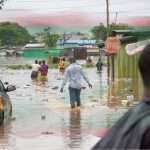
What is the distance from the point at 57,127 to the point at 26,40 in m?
157

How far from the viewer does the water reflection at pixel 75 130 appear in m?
12.2

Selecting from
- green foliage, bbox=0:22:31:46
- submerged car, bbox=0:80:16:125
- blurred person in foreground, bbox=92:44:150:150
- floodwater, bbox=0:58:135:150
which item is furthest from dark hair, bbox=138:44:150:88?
green foliage, bbox=0:22:31:46

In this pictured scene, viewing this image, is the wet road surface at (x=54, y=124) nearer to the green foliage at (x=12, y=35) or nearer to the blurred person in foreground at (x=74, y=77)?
the blurred person in foreground at (x=74, y=77)

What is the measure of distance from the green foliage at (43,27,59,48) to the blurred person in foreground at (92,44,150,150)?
464 feet

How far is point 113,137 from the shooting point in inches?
126

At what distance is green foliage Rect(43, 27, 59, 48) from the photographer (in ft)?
479

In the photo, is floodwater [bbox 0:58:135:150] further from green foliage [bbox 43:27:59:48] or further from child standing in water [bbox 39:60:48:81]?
green foliage [bbox 43:27:59:48]

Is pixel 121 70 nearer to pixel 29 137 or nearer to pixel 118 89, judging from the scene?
pixel 118 89

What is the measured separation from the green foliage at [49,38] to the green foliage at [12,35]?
9.75m

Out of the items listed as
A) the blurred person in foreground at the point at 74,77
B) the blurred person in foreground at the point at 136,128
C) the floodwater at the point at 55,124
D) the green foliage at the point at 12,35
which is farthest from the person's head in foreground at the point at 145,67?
the green foliage at the point at 12,35

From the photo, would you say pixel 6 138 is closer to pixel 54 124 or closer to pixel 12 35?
pixel 54 124

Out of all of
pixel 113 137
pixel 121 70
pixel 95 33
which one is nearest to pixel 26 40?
pixel 95 33

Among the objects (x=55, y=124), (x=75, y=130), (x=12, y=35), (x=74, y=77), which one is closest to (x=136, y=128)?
(x=75, y=130)

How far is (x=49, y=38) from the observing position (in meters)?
149
